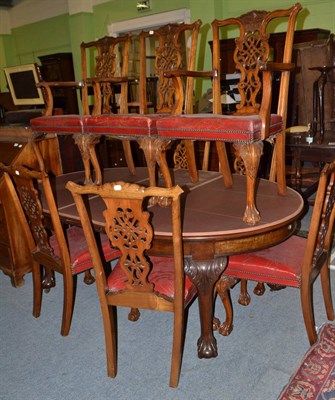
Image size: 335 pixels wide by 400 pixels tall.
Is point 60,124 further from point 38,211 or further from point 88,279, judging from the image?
point 88,279

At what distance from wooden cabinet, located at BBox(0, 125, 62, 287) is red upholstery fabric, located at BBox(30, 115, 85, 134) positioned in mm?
169

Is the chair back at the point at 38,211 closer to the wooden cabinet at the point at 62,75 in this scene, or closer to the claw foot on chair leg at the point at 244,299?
the claw foot on chair leg at the point at 244,299

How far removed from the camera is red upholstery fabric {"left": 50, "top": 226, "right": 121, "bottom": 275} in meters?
2.13

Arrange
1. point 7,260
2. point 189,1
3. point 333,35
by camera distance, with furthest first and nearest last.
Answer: point 189,1 → point 333,35 → point 7,260

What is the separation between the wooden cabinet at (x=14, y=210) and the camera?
→ 2754mm

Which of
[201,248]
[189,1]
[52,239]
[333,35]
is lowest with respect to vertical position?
[52,239]

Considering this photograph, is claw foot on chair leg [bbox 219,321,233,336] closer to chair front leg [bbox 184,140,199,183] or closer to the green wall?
chair front leg [bbox 184,140,199,183]

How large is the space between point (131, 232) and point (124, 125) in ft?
3.28

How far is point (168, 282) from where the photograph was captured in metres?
1.77

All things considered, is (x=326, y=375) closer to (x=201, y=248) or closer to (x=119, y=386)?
(x=201, y=248)

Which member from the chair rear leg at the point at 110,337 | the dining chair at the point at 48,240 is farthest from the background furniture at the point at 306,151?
the chair rear leg at the point at 110,337

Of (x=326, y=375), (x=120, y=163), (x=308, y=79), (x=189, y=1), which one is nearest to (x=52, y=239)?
(x=326, y=375)

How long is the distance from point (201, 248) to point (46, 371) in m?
0.98

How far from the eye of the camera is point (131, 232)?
1604mm
